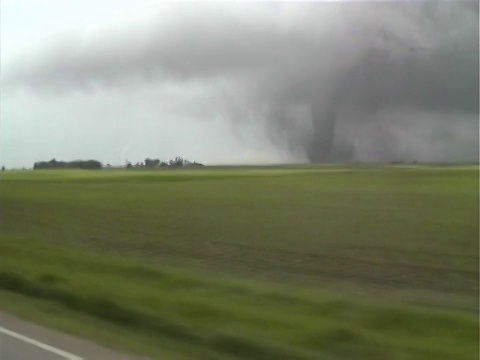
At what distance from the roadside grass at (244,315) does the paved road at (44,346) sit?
1.42 ft

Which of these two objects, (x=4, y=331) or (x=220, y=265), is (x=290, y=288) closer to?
(x=220, y=265)

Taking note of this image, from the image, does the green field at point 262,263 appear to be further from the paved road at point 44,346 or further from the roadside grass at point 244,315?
the paved road at point 44,346

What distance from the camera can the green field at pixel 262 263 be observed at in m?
7.62

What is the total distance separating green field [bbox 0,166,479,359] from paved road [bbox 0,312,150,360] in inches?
13.3

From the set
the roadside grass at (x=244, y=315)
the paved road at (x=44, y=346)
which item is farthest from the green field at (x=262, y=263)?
the paved road at (x=44, y=346)

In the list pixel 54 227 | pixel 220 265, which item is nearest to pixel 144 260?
pixel 220 265

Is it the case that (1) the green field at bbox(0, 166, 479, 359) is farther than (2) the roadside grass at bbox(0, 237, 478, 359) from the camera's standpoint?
Yes

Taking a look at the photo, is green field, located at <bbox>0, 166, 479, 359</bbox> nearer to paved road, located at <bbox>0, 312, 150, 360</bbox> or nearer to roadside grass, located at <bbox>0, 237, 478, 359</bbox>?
roadside grass, located at <bbox>0, 237, 478, 359</bbox>

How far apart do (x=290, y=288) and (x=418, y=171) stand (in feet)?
12.7

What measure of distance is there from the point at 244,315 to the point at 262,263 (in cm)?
373

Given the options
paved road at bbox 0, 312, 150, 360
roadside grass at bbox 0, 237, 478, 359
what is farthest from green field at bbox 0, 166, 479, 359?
paved road at bbox 0, 312, 150, 360

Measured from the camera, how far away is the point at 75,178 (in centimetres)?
2323

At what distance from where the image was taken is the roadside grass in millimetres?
7035

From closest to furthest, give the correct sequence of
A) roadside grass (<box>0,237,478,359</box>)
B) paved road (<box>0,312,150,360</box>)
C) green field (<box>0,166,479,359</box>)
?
paved road (<box>0,312,150,360</box>) < roadside grass (<box>0,237,478,359</box>) < green field (<box>0,166,479,359</box>)
